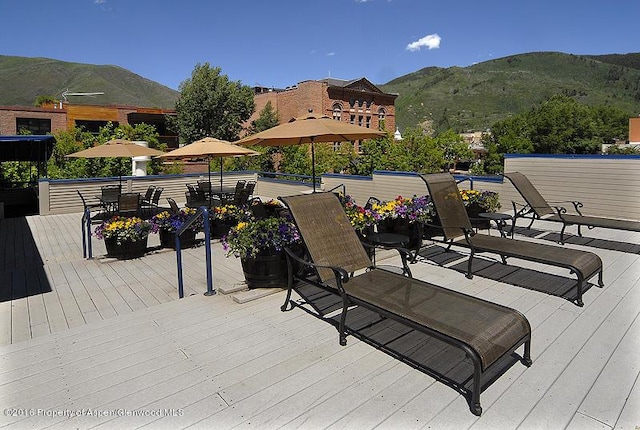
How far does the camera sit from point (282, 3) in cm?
2436

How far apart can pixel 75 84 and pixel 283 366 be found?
155 metres

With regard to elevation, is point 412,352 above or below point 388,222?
below

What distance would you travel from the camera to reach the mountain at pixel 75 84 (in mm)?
117125

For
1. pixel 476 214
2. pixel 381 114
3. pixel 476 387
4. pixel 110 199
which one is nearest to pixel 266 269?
pixel 476 387

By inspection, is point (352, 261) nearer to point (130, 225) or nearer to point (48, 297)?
point (48, 297)

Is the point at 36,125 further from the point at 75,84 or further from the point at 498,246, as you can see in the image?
the point at 75,84

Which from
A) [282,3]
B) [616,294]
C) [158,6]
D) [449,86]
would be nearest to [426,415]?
[616,294]

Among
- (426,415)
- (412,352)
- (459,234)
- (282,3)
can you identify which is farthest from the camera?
(282,3)

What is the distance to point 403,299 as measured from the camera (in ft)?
8.84

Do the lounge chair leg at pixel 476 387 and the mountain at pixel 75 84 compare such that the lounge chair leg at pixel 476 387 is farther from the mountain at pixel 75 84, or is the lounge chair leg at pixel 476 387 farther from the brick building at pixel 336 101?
the mountain at pixel 75 84

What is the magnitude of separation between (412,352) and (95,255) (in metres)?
5.59

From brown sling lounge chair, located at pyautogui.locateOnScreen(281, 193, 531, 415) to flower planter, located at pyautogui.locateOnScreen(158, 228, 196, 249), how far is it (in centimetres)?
351

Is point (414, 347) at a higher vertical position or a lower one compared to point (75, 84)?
lower

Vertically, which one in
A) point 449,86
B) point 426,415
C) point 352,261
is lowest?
point 426,415
